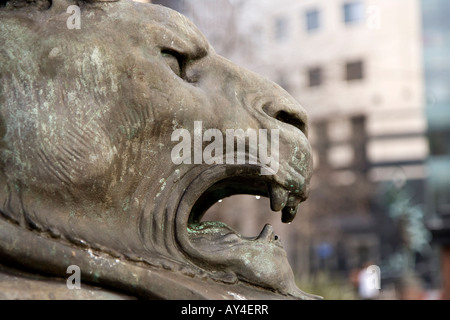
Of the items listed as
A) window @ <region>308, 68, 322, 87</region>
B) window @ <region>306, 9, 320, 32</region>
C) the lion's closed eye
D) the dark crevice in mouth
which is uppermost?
window @ <region>306, 9, 320, 32</region>

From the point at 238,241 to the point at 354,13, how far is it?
31134mm

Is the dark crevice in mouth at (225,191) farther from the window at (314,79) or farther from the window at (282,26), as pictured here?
the window at (282,26)

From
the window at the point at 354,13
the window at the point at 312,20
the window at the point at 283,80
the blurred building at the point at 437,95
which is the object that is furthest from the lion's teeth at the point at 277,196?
the window at the point at 354,13

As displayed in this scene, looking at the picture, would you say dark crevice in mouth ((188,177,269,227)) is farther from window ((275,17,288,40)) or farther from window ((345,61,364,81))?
window ((345,61,364,81))

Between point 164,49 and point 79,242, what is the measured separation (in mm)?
668

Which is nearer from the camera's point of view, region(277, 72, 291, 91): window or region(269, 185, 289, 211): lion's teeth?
region(269, 185, 289, 211): lion's teeth

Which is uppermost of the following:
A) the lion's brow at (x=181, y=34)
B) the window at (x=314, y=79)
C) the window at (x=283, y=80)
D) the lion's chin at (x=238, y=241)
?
the window at (x=314, y=79)

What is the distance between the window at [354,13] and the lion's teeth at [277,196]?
3061 centimetres

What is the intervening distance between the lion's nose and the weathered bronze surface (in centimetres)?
1

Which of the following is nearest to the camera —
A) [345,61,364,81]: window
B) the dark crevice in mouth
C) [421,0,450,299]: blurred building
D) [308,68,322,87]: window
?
the dark crevice in mouth

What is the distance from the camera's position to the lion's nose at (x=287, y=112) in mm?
2607

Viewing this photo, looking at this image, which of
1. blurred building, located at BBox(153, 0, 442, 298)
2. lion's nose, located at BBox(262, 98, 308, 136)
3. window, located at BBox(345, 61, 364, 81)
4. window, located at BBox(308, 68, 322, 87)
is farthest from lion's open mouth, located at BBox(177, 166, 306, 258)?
window, located at BBox(345, 61, 364, 81)

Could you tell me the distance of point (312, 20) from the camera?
32.3 meters

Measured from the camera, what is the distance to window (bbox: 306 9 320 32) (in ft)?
106
